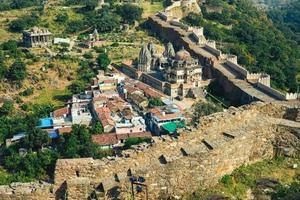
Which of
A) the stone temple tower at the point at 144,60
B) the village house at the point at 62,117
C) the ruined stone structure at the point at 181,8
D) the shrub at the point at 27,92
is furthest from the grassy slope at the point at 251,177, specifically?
the ruined stone structure at the point at 181,8

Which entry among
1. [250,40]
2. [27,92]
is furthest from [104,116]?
[250,40]

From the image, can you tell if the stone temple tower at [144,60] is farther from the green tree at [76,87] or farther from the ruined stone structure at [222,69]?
the green tree at [76,87]

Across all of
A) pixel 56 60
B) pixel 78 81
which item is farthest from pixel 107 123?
pixel 56 60

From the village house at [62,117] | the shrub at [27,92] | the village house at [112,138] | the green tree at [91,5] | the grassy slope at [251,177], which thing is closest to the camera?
the grassy slope at [251,177]

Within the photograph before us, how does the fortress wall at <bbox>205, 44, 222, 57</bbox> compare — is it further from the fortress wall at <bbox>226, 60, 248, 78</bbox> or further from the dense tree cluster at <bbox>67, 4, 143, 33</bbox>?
the dense tree cluster at <bbox>67, 4, 143, 33</bbox>

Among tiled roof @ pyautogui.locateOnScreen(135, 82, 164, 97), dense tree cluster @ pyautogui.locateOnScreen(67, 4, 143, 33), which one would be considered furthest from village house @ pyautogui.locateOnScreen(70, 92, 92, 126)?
dense tree cluster @ pyautogui.locateOnScreen(67, 4, 143, 33)
